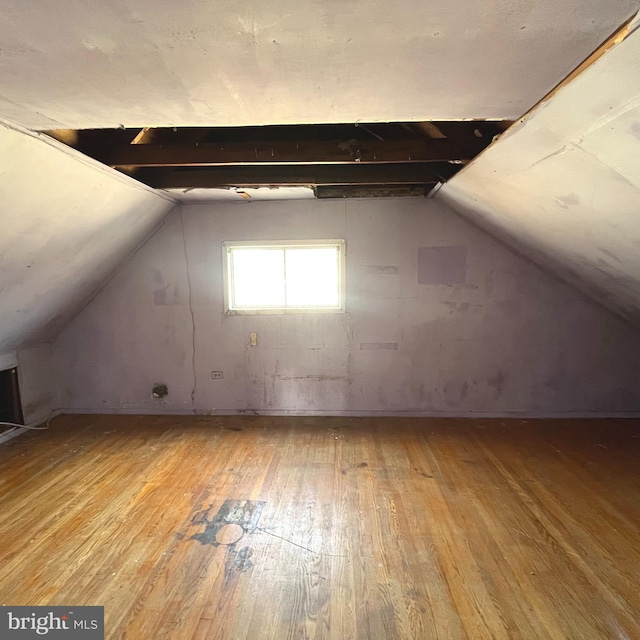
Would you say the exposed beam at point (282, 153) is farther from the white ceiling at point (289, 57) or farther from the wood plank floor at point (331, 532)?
the wood plank floor at point (331, 532)

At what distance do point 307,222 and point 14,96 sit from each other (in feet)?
8.26

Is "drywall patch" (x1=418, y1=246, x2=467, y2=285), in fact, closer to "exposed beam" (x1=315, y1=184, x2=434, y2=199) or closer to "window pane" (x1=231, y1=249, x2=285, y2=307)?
"exposed beam" (x1=315, y1=184, x2=434, y2=199)

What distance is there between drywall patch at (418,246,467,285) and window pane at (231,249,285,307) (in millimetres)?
1337

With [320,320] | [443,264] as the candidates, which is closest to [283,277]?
[320,320]

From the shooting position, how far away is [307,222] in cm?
379

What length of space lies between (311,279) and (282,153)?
161 centimetres

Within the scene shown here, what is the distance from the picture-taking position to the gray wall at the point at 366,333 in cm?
373

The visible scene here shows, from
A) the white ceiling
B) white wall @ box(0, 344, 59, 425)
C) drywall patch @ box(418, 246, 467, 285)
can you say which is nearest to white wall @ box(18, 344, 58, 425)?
white wall @ box(0, 344, 59, 425)

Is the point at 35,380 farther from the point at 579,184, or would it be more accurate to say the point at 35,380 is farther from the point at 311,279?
the point at 579,184

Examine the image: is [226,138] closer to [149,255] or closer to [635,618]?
[149,255]

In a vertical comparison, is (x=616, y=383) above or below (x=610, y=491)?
above

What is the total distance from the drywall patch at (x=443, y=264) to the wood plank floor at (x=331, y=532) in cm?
139

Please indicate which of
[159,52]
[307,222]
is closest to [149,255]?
[307,222]

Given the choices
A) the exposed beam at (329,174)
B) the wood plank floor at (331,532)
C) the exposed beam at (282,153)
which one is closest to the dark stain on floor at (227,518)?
the wood plank floor at (331,532)
